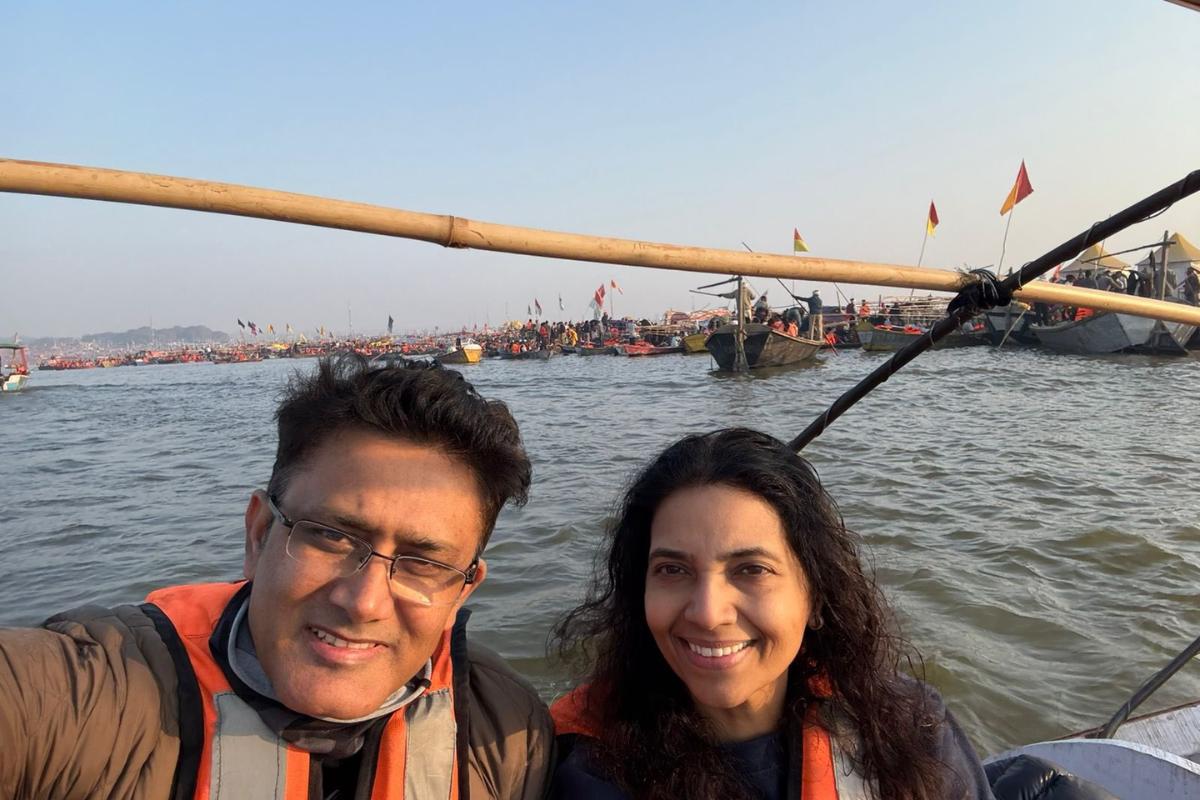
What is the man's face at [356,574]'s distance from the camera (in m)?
1.39

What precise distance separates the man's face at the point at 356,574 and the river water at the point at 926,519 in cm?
31

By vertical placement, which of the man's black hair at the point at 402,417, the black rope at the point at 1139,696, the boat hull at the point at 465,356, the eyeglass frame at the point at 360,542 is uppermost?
the man's black hair at the point at 402,417

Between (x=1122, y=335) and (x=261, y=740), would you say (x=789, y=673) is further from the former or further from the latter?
(x=1122, y=335)

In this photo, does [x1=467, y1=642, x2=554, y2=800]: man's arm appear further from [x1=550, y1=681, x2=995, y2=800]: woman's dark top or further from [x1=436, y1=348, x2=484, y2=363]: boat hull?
[x1=436, y1=348, x2=484, y2=363]: boat hull

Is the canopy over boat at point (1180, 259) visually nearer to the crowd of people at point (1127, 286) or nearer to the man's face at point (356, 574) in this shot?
the crowd of people at point (1127, 286)

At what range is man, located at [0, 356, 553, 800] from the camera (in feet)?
4.17

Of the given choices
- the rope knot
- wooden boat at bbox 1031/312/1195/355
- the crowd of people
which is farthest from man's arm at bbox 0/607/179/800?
the crowd of people

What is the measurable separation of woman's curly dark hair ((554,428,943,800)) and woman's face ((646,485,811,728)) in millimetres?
67

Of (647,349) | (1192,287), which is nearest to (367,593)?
(1192,287)

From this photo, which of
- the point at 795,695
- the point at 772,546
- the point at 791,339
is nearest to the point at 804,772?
the point at 795,695

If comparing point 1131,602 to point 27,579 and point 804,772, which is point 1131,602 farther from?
point 27,579

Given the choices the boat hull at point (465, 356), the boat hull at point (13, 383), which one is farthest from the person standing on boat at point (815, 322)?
the boat hull at point (13, 383)

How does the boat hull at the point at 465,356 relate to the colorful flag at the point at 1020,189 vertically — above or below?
below

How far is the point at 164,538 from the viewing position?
7.62 metres
